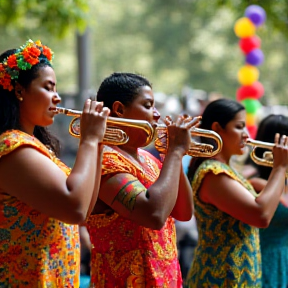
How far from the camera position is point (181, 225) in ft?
19.7

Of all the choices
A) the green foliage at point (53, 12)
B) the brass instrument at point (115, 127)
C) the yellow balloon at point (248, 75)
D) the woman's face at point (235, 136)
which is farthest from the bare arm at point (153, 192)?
the yellow balloon at point (248, 75)

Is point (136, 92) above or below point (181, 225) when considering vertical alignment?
above

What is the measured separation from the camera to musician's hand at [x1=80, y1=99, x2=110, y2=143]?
8.48ft

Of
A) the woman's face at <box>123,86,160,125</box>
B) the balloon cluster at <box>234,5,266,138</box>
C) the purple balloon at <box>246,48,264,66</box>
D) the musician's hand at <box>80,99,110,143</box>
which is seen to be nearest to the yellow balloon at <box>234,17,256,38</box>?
the balloon cluster at <box>234,5,266,138</box>

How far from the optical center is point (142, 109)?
3.04 metres

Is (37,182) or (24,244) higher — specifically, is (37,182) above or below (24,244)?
above

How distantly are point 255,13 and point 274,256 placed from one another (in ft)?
16.4

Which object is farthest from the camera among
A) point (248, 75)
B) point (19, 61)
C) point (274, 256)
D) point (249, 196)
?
point (248, 75)

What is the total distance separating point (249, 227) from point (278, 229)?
2.28 feet

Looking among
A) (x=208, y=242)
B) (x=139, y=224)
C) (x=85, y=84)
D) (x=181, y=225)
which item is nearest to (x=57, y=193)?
(x=139, y=224)

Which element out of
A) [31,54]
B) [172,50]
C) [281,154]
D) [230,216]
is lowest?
[230,216]

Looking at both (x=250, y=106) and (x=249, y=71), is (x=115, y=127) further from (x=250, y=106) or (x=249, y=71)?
(x=249, y=71)

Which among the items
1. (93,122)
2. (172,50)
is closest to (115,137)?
(93,122)

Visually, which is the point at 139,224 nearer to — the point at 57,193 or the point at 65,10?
the point at 57,193
